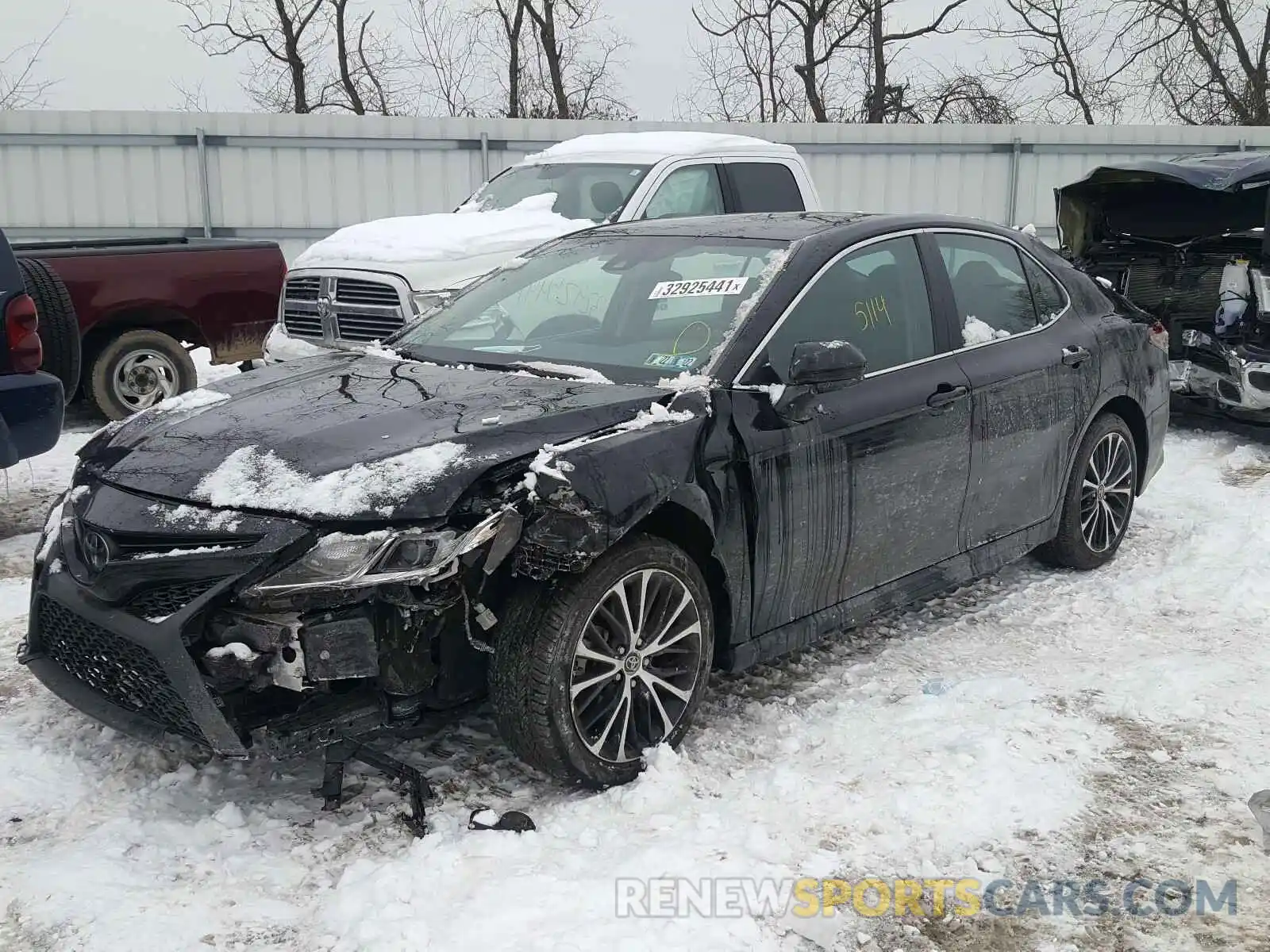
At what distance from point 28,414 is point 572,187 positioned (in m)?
4.58

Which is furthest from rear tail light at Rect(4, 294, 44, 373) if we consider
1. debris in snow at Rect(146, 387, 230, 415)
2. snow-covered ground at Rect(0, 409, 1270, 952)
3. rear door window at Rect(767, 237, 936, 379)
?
rear door window at Rect(767, 237, 936, 379)

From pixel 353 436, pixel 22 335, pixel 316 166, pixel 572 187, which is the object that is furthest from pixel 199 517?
pixel 316 166

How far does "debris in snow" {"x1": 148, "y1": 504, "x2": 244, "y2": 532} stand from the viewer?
10.6 ft

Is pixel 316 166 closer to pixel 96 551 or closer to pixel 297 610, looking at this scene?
pixel 96 551

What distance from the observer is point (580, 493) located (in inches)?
134

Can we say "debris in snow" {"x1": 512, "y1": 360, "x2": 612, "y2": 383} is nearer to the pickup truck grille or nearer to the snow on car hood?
the snow on car hood

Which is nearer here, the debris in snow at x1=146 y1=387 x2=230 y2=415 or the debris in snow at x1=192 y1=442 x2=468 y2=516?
the debris in snow at x1=192 y1=442 x2=468 y2=516

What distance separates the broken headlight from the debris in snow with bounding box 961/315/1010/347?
2.49 meters

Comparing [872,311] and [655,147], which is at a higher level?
[655,147]

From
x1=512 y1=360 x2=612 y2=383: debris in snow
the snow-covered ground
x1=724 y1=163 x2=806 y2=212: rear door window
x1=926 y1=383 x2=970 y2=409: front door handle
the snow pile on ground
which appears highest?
x1=724 y1=163 x2=806 y2=212: rear door window

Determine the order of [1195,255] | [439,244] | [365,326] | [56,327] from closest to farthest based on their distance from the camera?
[56,327], [365,326], [439,244], [1195,255]

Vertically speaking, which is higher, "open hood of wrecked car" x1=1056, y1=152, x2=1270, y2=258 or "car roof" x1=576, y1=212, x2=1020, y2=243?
"open hood of wrecked car" x1=1056, y1=152, x2=1270, y2=258

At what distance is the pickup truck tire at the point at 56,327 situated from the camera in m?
7.43

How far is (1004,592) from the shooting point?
559 cm
